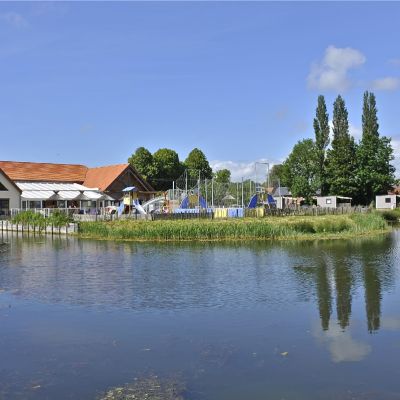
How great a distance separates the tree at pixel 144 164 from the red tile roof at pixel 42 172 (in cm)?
1001

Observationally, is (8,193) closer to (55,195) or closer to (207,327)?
(55,195)

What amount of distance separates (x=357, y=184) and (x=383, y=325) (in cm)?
5564

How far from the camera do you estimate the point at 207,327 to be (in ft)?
47.4

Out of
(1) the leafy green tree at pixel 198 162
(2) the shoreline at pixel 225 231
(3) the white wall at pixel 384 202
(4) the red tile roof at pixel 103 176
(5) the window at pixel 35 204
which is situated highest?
(1) the leafy green tree at pixel 198 162

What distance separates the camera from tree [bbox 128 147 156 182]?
84.9 metres

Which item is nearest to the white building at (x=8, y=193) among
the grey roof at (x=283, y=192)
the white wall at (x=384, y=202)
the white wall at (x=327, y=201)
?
the white wall at (x=327, y=201)

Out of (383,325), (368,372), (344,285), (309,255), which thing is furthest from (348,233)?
(368,372)

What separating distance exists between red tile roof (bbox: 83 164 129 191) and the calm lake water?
42794 mm


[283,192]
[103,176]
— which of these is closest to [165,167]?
[103,176]

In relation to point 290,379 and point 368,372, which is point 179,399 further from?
point 368,372

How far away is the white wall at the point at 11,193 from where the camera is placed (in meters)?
61.2

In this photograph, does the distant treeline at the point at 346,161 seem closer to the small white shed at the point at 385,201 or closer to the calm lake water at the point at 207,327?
the small white shed at the point at 385,201

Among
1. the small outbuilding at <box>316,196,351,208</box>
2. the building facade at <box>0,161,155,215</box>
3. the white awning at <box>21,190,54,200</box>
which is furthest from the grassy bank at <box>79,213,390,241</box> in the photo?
the small outbuilding at <box>316,196,351,208</box>

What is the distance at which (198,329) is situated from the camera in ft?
46.8
